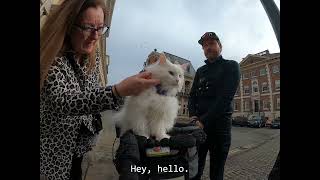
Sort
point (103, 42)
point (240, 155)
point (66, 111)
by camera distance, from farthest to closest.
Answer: point (240, 155) < point (103, 42) < point (66, 111)

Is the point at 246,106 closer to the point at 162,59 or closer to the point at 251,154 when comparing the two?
the point at 251,154

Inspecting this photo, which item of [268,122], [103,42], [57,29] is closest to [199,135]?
[268,122]

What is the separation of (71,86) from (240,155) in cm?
62

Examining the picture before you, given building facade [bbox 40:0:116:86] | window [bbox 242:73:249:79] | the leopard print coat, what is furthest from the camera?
window [bbox 242:73:249:79]

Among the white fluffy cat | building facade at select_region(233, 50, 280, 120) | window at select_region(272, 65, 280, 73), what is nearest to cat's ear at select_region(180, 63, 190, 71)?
the white fluffy cat

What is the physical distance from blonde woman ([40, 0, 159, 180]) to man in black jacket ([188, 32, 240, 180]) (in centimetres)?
25

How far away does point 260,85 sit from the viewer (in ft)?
3.71

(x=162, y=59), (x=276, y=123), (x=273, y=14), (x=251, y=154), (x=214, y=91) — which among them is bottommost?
(x=251, y=154)

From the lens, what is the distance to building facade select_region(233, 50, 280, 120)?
106 centimetres

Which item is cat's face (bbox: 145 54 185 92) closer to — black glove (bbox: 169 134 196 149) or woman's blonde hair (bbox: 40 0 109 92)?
black glove (bbox: 169 134 196 149)

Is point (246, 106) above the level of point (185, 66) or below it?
below

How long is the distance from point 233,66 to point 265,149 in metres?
0.31

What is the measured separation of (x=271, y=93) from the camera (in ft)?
3.57
